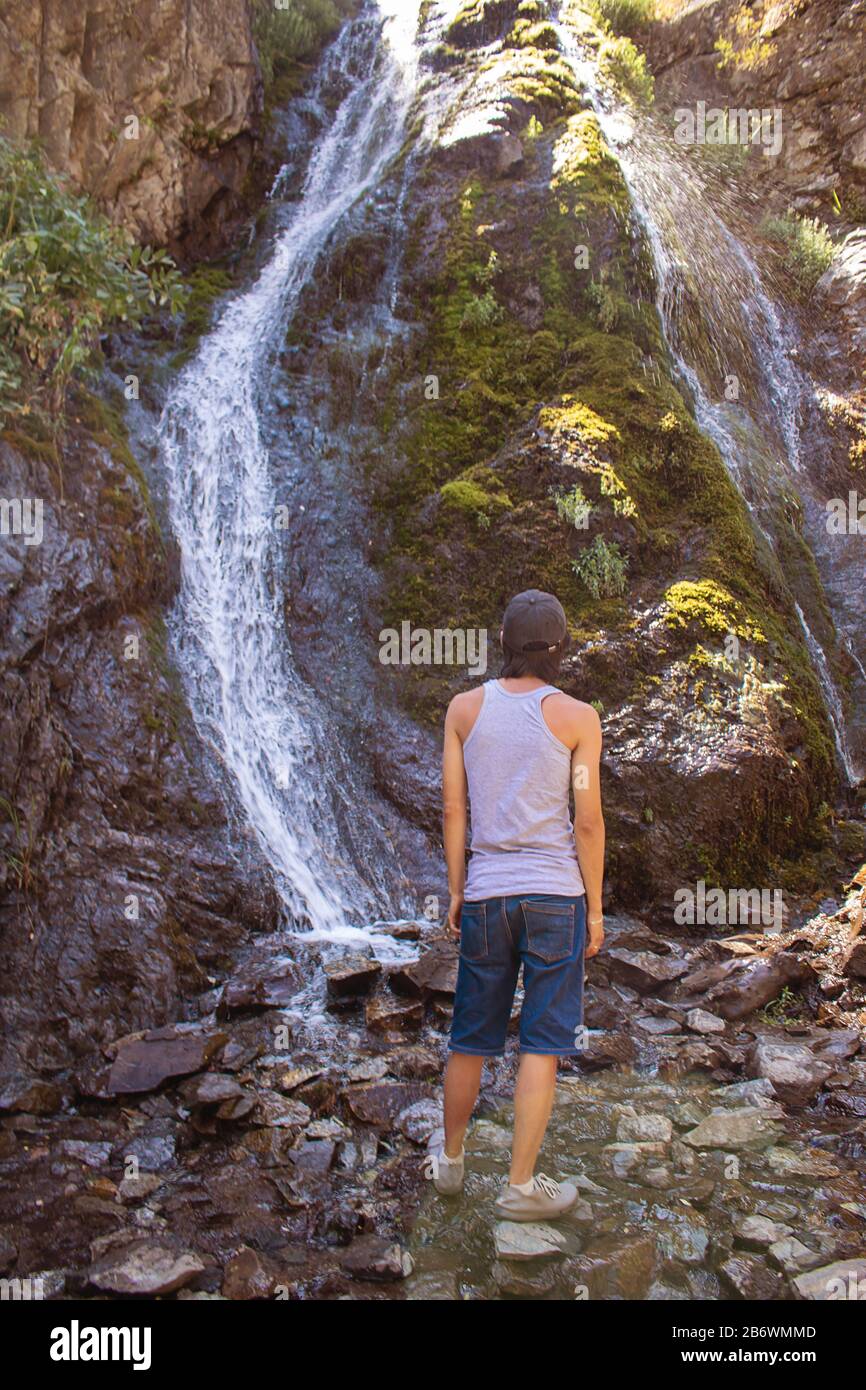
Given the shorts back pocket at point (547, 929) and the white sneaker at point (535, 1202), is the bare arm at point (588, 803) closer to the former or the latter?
the shorts back pocket at point (547, 929)

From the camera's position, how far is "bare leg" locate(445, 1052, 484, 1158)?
3768mm

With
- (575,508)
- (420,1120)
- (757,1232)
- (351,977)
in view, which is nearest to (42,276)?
(575,508)

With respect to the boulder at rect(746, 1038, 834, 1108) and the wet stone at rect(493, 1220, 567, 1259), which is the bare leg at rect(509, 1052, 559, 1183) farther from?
the boulder at rect(746, 1038, 834, 1108)

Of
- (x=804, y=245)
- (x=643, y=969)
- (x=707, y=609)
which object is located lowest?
(x=643, y=969)

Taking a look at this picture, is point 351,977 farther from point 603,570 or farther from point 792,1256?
point 603,570

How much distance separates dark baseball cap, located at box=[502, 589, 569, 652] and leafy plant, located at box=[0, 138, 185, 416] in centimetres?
475

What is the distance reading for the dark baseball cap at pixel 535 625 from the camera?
12.7ft

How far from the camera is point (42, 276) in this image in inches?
283

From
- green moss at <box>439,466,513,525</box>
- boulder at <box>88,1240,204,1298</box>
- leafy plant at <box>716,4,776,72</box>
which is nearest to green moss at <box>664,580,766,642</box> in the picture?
green moss at <box>439,466,513,525</box>

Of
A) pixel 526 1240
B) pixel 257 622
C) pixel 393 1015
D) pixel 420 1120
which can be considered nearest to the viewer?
pixel 526 1240

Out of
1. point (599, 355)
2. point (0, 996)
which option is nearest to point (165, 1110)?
point (0, 996)

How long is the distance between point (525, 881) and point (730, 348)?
1058 cm

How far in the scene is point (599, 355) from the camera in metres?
10.5
